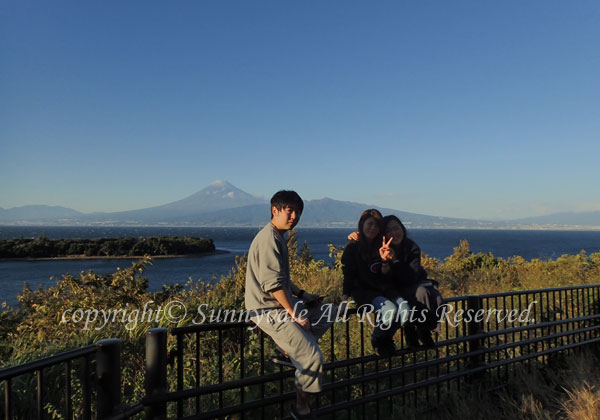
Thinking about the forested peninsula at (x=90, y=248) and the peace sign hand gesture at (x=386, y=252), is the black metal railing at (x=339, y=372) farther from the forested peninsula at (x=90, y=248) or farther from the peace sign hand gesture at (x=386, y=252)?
the forested peninsula at (x=90, y=248)

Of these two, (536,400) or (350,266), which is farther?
(536,400)

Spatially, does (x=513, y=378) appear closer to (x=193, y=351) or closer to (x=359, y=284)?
(x=359, y=284)

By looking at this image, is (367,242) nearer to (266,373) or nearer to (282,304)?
(282,304)

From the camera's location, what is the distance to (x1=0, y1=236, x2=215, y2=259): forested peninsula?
75.8 meters

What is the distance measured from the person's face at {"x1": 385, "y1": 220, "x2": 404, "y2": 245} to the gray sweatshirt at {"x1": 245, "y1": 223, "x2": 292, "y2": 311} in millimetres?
1120

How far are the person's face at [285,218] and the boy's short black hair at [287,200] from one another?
2cm

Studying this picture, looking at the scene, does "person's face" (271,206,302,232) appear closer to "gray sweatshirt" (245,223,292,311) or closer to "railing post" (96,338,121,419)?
"gray sweatshirt" (245,223,292,311)

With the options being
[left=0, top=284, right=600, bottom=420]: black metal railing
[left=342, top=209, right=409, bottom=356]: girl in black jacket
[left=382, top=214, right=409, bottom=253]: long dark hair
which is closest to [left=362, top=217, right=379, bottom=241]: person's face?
[left=342, top=209, right=409, bottom=356]: girl in black jacket

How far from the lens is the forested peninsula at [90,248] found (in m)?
75.8

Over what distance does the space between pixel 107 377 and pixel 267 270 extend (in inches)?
44.3

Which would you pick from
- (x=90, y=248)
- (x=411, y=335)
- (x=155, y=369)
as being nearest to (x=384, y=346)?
(x=411, y=335)

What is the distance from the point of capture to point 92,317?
7.92 metres

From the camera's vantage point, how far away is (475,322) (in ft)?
15.5

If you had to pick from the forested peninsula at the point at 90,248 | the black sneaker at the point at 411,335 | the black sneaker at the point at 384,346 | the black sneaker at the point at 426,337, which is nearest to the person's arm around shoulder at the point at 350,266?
the black sneaker at the point at 384,346
